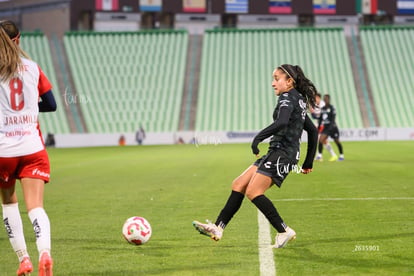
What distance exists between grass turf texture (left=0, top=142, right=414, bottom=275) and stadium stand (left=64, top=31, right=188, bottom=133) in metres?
34.6

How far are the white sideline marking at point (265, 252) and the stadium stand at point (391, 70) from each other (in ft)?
149

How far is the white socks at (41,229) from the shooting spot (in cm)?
598

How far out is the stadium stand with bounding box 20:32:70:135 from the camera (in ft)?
178

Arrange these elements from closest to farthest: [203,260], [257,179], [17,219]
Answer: [17,219], [203,260], [257,179]

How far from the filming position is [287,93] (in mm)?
8188

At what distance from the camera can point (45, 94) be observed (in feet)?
20.8

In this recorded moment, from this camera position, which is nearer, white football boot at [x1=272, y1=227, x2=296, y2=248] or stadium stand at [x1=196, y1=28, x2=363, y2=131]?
white football boot at [x1=272, y1=227, x2=296, y2=248]

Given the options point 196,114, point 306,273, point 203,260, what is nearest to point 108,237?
point 203,260

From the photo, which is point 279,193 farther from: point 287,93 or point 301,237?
point 287,93

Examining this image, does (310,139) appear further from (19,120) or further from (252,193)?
(19,120)

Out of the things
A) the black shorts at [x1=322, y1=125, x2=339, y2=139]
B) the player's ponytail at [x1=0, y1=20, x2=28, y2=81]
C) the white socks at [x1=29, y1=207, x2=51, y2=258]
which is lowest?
the black shorts at [x1=322, y1=125, x2=339, y2=139]

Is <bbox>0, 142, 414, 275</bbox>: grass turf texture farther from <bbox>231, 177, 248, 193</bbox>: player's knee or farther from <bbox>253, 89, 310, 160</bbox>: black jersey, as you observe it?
<bbox>253, 89, 310, 160</bbox>: black jersey

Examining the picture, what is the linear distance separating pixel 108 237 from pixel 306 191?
6.86 meters

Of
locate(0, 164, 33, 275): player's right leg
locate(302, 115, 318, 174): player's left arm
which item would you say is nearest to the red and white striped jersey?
locate(0, 164, 33, 275): player's right leg
